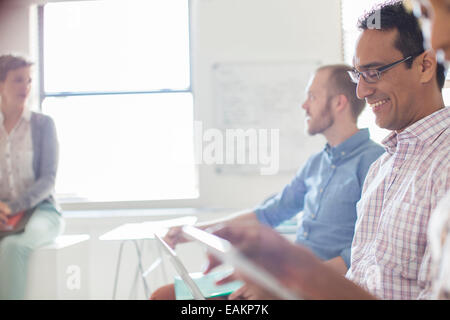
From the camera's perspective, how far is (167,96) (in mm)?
2051

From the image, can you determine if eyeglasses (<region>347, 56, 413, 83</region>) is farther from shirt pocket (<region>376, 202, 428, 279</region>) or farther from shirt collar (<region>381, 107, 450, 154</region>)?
shirt pocket (<region>376, 202, 428, 279</region>)

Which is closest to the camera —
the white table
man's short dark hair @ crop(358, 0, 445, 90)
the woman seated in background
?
man's short dark hair @ crop(358, 0, 445, 90)

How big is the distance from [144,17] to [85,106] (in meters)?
0.59

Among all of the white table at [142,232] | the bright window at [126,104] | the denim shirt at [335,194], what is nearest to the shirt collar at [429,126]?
the denim shirt at [335,194]

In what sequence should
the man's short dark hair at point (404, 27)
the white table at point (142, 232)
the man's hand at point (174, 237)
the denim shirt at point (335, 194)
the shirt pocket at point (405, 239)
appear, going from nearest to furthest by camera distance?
1. the shirt pocket at point (405, 239)
2. the man's short dark hair at point (404, 27)
3. the man's hand at point (174, 237)
4. the denim shirt at point (335, 194)
5. the white table at point (142, 232)

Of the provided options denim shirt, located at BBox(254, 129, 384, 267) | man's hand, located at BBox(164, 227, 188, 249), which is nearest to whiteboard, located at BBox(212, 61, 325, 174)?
denim shirt, located at BBox(254, 129, 384, 267)

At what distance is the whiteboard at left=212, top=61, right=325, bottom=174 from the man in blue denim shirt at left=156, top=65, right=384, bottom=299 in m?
0.69

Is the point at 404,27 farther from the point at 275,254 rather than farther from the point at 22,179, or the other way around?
the point at 22,179

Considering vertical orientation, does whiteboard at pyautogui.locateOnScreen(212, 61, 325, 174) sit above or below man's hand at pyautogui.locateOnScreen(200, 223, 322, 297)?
above

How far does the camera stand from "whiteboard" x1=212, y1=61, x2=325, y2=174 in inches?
78.7

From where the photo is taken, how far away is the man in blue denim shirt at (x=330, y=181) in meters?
1.02

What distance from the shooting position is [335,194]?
3.43ft

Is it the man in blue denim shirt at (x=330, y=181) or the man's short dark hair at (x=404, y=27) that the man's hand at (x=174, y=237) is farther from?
the man's short dark hair at (x=404, y=27)


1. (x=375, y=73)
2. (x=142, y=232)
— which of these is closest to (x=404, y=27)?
(x=375, y=73)
